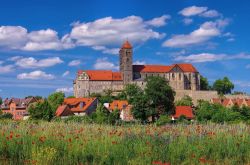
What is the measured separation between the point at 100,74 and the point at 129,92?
80.8ft

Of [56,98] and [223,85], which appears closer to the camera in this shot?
[56,98]

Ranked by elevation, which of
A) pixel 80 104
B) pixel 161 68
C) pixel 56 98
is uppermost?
pixel 161 68

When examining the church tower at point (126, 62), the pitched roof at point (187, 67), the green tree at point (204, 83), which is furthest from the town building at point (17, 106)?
the green tree at point (204, 83)

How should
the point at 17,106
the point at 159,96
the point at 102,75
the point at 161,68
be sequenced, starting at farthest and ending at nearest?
the point at 161,68 → the point at 102,75 → the point at 17,106 → the point at 159,96

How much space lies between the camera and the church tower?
141m

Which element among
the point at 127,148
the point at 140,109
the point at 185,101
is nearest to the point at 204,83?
the point at 185,101

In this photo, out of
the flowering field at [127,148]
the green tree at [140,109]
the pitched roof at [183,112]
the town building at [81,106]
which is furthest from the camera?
the town building at [81,106]

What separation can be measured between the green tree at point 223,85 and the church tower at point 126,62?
34.0 metres

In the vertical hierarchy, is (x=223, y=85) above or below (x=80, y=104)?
above

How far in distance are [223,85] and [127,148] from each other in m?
145

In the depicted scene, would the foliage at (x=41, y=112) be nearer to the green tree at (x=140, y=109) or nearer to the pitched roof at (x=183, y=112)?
the green tree at (x=140, y=109)

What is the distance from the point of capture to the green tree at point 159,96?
71938mm

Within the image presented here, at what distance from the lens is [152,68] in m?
149

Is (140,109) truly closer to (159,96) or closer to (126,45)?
(159,96)
